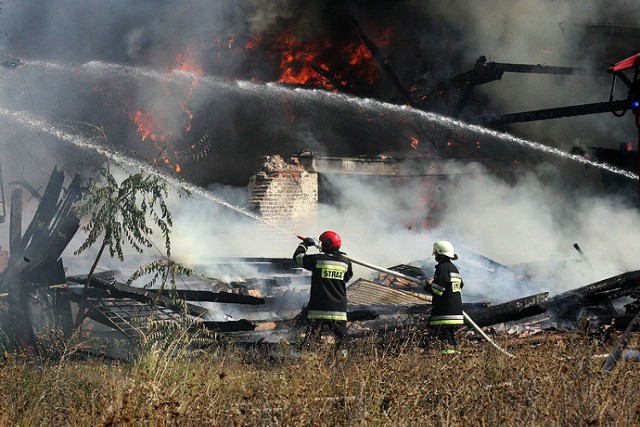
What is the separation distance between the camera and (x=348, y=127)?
1656 cm

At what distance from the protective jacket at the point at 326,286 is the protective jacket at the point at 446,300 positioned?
97 cm

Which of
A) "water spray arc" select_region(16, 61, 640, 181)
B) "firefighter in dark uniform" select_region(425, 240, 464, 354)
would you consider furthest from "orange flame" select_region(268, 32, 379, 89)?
"firefighter in dark uniform" select_region(425, 240, 464, 354)

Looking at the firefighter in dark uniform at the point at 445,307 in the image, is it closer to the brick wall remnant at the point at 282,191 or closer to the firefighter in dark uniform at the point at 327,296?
the firefighter in dark uniform at the point at 327,296

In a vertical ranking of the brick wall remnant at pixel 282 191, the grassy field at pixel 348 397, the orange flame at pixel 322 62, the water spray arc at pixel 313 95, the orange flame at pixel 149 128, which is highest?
the orange flame at pixel 322 62

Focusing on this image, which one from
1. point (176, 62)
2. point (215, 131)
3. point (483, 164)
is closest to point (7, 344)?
point (215, 131)

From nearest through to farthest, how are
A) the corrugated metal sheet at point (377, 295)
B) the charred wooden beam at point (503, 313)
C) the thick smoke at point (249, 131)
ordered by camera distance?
the charred wooden beam at point (503, 313)
the corrugated metal sheet at point (377, 295)
the thick smoke at point (249, 131)

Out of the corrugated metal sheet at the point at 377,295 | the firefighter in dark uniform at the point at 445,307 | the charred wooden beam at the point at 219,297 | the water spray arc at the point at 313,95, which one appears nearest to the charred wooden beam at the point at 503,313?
the firefighter in dark uniform at the point at 445,307

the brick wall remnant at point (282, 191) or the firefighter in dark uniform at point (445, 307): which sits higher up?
the brick wall remnant at point (282, 191)

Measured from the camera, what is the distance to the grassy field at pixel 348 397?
352 centimetres

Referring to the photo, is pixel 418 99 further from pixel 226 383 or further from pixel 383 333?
pixel 226 383

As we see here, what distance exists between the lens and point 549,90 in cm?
1911

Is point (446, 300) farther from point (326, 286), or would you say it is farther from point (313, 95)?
point (313, 95)

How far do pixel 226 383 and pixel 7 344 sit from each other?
3.26 meters

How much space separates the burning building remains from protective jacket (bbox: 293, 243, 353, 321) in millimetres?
3262
